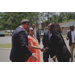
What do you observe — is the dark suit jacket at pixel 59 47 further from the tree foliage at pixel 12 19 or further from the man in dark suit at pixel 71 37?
the tree foliage at pixel 12 19

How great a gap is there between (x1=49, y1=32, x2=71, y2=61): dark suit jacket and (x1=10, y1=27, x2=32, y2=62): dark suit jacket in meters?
0.63

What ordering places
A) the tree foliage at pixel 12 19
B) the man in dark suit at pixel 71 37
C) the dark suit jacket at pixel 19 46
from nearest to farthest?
the dark suit jacket at pixel 19 46
the man in dark suit at pixel 71 37
the tree foliage at pixel 12 19

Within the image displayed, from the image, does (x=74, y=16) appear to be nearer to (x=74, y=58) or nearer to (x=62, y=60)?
(x=74, y=58)

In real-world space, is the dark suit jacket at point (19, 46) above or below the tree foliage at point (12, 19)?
below

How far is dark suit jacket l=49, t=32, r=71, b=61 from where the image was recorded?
113 inches

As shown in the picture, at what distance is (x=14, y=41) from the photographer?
2799 mm

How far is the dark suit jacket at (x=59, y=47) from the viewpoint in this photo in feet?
9.39

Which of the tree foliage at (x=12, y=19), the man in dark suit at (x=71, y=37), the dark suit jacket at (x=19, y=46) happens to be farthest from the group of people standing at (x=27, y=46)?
the tree foliage at (x=12, y=19)

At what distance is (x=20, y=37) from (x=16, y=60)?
0.63 metres

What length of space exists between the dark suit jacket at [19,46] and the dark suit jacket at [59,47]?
63cm

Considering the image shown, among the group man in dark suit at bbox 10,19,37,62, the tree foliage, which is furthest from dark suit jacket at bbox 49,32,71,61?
the tree foliage

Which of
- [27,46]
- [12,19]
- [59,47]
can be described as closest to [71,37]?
[59,47]
